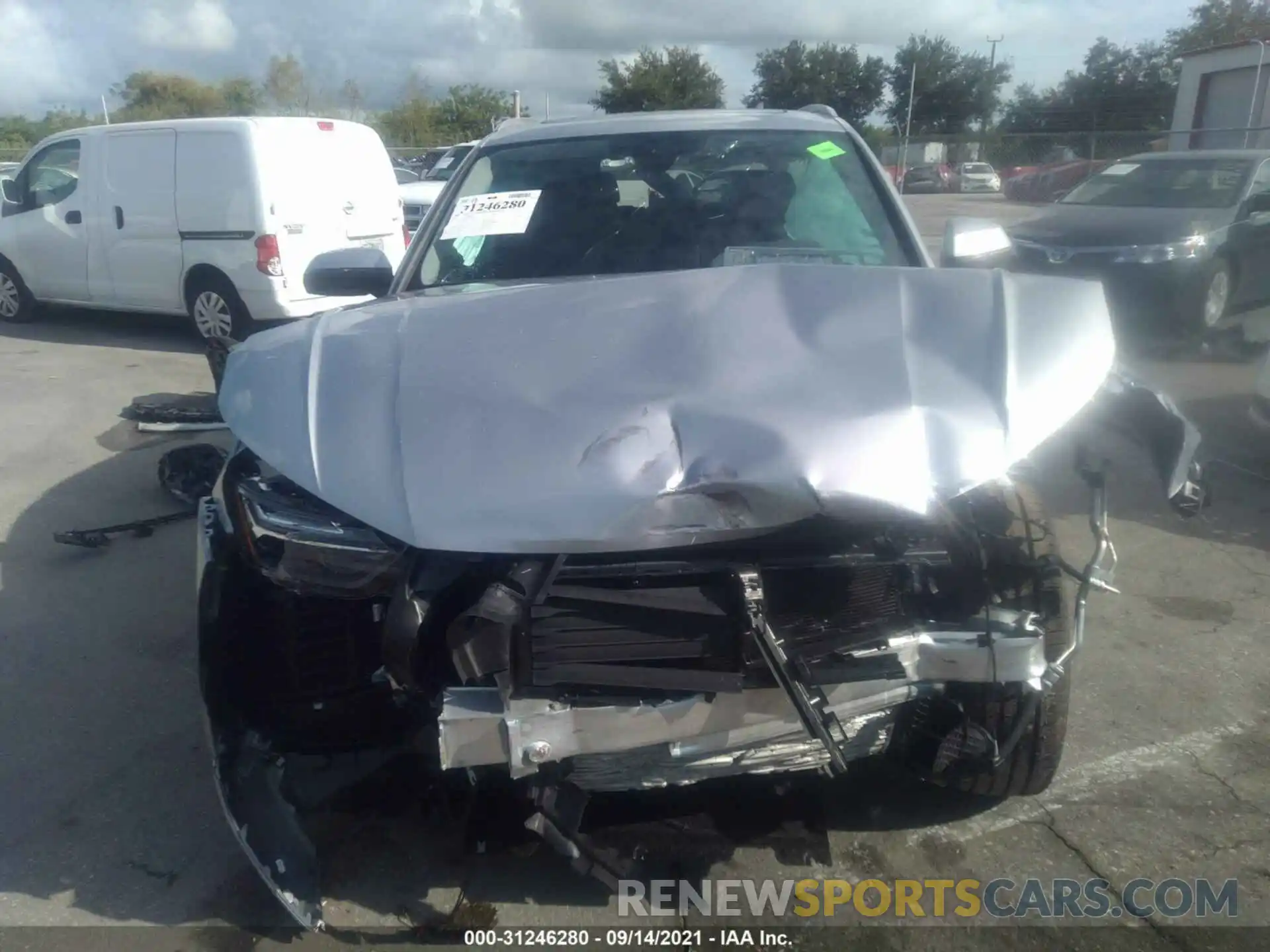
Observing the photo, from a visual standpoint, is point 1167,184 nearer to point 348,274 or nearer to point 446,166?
point 348,274

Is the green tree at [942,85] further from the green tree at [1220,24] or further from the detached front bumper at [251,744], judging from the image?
the detached front bumper at [251,744]

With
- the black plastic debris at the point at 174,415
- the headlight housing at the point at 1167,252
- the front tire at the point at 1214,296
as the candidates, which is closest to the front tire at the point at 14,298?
the black plastic debris at the point at 174,415

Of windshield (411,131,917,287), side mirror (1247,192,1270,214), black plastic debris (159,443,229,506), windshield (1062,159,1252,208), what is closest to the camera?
windshield (411,131,917,287)

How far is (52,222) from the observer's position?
10359 mm

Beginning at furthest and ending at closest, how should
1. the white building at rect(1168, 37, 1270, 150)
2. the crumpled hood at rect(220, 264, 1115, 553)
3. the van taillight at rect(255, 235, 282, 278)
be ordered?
the white building at rect(1168, 37, 1270, 150) < the van taillight at rect(255, 235, 282, 278) < the crumpled hood at rect(220, 264, 1115, 553)

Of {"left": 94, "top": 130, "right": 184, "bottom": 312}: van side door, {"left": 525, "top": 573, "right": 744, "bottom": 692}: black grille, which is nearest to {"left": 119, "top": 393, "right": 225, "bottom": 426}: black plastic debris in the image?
{"left": 94, "top": 130, "right": 184, "bottom": 312}: van side door

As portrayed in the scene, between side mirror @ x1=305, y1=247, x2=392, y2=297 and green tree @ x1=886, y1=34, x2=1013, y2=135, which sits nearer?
side mirror @ x1=305, y1=247, x2=392, y2=297

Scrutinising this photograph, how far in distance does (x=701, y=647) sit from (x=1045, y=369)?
1031 mm

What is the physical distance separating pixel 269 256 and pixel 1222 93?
2960cm

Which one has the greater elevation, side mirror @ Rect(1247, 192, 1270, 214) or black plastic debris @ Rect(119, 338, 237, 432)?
side mirror @ Rect(1247, 192, 1270, 214)

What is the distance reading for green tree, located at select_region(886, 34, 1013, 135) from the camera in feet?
167

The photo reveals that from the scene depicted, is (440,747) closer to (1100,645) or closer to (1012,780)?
(1012,780)

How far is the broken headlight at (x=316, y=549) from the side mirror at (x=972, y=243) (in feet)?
7.98

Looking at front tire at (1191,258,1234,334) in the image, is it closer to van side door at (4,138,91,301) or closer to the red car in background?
van side door at (4,138,91,301)
